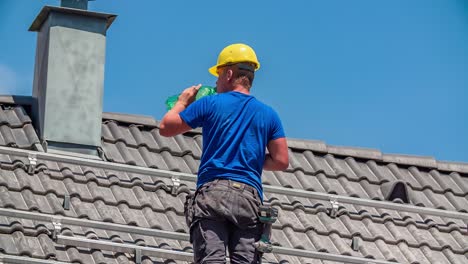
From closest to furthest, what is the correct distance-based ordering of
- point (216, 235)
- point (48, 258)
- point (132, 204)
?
point (216, 235)
point (48, 258)
point (132, 204)

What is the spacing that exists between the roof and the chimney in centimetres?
18

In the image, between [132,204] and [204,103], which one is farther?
[132,204]

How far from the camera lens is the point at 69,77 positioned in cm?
1361

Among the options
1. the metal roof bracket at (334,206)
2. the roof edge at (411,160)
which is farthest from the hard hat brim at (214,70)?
the roof edge at (411,160)

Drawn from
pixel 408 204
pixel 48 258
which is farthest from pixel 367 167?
pixel 48 258

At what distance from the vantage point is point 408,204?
1349 centimetres

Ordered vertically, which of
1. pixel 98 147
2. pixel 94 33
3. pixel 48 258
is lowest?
pixel 48 258

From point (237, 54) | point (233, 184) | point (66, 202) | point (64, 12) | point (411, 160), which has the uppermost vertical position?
point (64, 12)

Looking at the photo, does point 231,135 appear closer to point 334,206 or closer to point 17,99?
point 334,206

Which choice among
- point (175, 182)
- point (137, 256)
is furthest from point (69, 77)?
point (137, 256)

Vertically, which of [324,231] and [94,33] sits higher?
[94,33]

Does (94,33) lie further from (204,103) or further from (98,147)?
(204,103)

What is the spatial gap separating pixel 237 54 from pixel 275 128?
47 cm

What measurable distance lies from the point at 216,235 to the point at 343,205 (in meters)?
4.90
